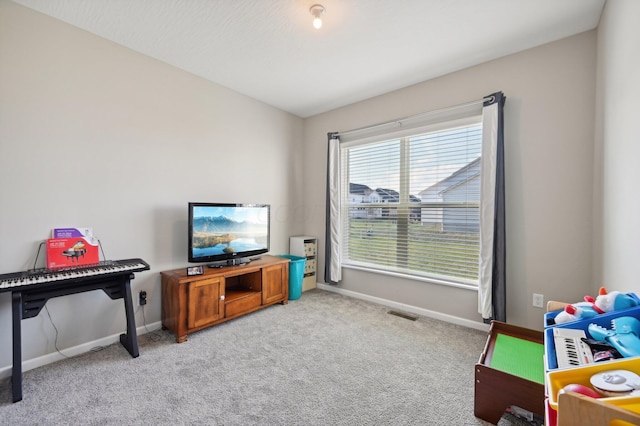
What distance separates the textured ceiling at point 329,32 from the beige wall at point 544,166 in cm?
19

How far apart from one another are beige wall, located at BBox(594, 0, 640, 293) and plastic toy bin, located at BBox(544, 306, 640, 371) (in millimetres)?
419

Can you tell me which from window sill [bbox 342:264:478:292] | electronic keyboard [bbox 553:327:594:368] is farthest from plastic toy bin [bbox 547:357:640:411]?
window sill [bbox 342:264:478:292]

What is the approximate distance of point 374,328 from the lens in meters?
2.69

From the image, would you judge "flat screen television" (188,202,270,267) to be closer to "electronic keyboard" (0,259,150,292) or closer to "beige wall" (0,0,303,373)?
"beige wall" (0,0,303,373)

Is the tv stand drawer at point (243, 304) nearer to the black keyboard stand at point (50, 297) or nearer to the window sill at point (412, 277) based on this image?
the black keyboard stand at point (50, 297)

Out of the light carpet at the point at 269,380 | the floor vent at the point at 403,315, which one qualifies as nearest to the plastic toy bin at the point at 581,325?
the light carpet at the point at 269,380

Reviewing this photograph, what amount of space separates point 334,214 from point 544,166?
2.27 m

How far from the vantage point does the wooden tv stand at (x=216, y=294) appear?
2420 mm

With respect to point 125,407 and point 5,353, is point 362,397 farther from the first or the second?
point 5,353

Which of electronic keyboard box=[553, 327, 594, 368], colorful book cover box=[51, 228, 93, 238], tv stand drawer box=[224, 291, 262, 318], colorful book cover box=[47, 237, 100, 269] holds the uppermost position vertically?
colorful book cover box=[51, 228, 93, 238]

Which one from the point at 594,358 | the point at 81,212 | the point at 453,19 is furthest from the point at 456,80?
the point at 81,212

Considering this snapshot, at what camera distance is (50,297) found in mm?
1856

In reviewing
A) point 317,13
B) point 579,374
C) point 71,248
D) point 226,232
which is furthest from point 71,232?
point 579,374

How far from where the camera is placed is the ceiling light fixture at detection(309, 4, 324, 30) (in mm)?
1905
